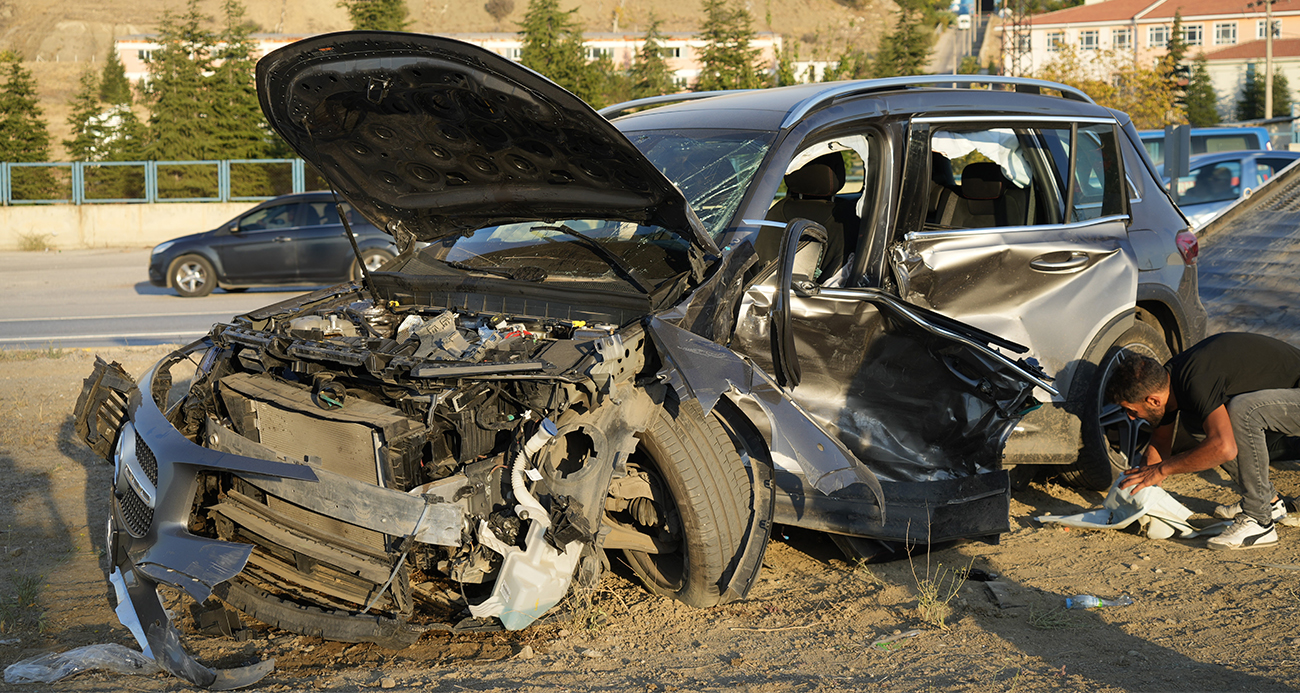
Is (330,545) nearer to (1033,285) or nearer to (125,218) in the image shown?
(1033,285)

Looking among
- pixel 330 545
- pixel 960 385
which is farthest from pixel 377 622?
pixel 960 385

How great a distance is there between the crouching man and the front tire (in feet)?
46.3

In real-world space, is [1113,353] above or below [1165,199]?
below

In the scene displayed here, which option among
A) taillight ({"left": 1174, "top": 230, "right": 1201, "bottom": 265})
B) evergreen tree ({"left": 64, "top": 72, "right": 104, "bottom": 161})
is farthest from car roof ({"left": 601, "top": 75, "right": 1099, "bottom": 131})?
evergreen tree ({"left": 64, "top": 72, "right": 104, "bottom": 161})

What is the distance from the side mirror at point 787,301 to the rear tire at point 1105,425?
6.41 ft

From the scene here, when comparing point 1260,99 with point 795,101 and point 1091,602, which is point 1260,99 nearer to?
point 795,101

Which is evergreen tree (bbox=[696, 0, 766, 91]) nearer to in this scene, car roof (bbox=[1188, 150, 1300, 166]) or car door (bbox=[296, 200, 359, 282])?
car roof (bbox=[1188, 150, 1300, 166])

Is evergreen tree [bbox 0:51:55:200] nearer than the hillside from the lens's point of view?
Yes

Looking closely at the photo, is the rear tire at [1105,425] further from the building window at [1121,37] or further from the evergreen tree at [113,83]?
the building window at [1121,37]

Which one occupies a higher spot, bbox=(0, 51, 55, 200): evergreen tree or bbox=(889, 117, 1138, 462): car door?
bbox=(0, 51, 55, 200): evergreen tree

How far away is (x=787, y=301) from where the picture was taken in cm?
381

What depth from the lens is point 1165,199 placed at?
5.92m

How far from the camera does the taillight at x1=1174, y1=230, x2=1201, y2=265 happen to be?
5.78 m

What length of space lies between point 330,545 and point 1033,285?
3.47 metres
